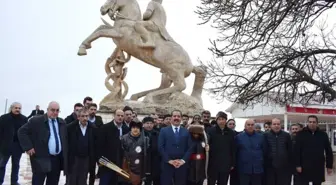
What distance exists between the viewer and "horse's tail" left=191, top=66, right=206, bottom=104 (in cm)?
1495

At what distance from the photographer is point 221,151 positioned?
25.3ft

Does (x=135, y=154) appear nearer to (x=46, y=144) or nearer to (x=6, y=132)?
(x=46, y=144)

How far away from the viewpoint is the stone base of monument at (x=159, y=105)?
1346 cm

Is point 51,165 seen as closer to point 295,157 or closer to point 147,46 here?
point 295,157

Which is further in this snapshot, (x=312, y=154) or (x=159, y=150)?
(x=312, y=154)

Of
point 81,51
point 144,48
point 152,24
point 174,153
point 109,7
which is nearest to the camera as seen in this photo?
point 174,153

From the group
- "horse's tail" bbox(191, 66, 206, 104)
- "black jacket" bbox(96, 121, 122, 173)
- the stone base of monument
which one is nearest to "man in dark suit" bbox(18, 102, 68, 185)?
"black jacket" bbox(96, 121, 122, 173)

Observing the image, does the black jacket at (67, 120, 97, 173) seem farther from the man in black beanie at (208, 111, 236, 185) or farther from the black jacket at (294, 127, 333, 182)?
the black jacket at (294, 127, 333, 182)

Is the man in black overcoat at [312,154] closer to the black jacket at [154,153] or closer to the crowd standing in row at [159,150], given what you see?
the crowd standing in row at [159,150]

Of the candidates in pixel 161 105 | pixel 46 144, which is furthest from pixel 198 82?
pixel 46 144

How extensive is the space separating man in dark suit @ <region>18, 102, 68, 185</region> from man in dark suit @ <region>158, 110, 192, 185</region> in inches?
62.6

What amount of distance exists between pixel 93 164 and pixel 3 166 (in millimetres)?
2093

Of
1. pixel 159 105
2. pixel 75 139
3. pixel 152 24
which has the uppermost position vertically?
pixel 152 24

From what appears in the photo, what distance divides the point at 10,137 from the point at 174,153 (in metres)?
3.22
